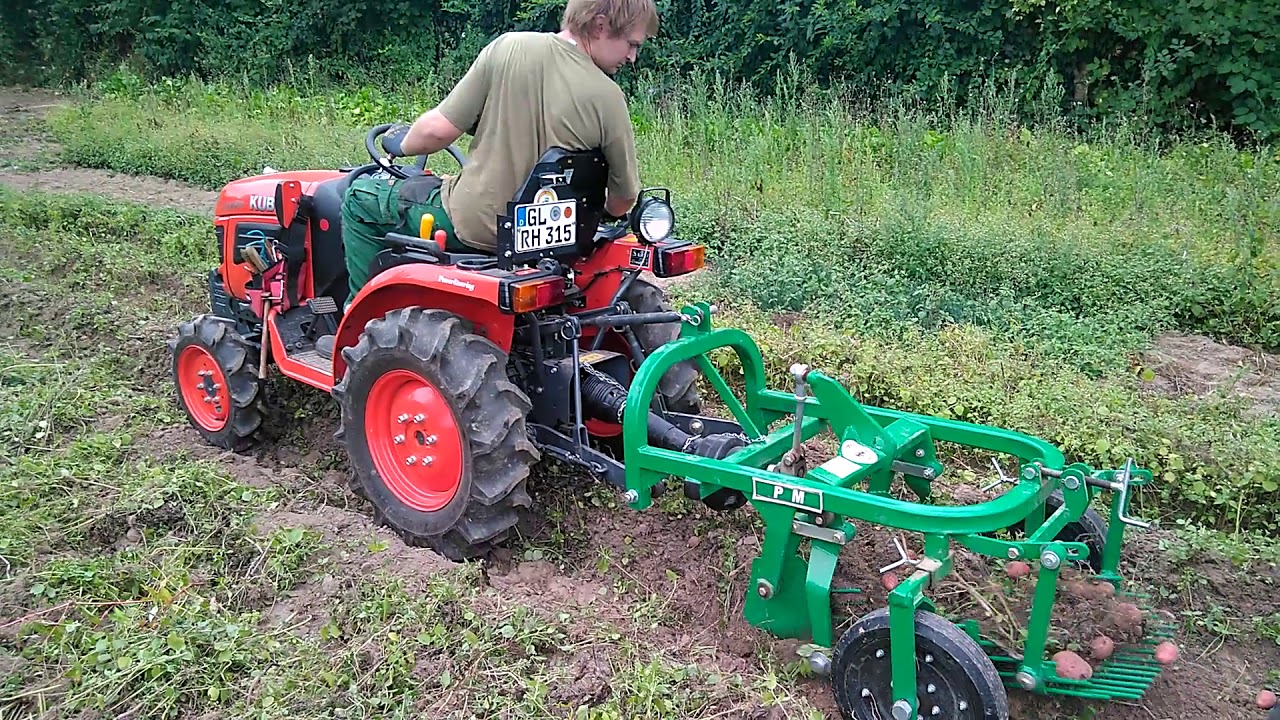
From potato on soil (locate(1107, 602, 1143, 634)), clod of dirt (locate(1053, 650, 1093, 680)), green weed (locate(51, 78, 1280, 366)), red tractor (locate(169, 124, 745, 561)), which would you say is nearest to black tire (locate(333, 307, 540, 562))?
red tractor (locate(169, 124, 745, 561))

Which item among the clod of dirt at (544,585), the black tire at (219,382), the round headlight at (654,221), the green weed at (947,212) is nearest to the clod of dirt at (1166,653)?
the clod of dirt at (544,585)

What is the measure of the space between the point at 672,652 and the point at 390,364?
56.5 inches

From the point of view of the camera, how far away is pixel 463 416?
140 inches

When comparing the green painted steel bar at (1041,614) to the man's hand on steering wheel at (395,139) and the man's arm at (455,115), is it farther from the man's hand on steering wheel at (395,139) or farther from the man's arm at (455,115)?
the man's hand on steering wheel at (395,139)

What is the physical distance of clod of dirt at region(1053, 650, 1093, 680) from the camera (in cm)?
285

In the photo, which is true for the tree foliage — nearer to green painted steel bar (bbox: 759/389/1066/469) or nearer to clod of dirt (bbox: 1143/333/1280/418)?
clod of dirt (bbox: 1143/333/1280/418)

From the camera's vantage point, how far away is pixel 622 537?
404cm

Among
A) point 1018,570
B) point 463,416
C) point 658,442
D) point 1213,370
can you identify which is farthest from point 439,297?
point 1213,370

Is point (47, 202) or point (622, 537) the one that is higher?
point (47, 202)

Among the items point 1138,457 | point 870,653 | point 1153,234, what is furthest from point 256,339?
point 1153,234

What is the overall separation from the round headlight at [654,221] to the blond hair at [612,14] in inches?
23.8

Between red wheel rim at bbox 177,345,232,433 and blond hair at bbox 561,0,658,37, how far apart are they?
7.92 ft

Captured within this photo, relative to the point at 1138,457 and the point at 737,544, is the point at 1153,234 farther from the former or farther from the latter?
the point at 737,544

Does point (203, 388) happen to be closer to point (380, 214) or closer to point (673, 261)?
point (380, 214)
